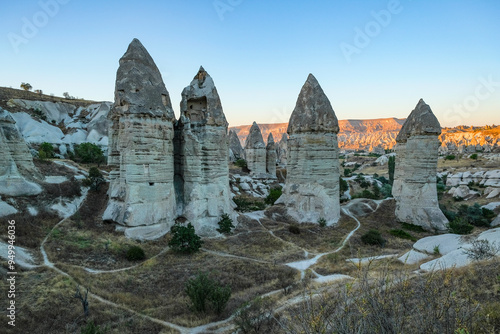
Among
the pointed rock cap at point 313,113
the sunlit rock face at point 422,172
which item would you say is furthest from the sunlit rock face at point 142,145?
the sunlit rock face at point 422,172

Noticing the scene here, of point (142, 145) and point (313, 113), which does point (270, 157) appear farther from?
point (142, 145)

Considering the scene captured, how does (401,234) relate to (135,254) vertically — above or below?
below

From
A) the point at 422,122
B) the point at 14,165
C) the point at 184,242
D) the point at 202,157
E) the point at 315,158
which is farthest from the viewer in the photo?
the point at 315,158

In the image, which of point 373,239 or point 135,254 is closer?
point 135,254

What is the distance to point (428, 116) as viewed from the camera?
71.3 feet

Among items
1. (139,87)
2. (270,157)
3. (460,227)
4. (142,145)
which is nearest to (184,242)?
(142,145)

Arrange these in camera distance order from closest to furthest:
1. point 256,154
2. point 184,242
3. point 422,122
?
point 184,242 → point 422,122 → point 256,154

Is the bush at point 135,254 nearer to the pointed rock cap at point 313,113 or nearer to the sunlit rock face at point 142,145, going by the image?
the sunlit rock face at point 142,145

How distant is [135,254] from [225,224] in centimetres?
647

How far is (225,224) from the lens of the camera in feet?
62.7

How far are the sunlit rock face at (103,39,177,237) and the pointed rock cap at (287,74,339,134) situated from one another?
10146 mm

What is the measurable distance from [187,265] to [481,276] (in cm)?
1178

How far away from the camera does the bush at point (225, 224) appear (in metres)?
19.0

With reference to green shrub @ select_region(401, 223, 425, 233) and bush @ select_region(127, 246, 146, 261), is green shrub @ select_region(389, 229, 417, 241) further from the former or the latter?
bush @ select_region(127, 246, 146, 261)
